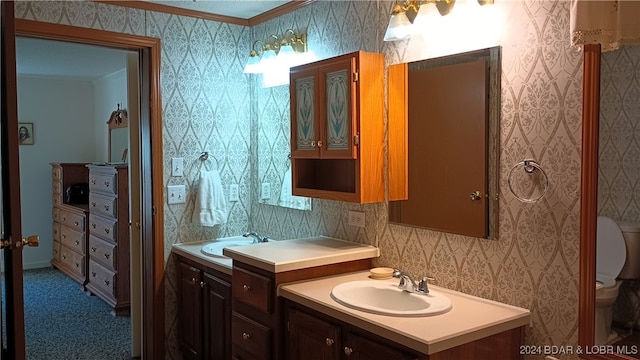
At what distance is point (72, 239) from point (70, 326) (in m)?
1.74

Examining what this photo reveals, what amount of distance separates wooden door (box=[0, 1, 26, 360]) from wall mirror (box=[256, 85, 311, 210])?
1579 mm

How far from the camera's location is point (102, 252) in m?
5.09

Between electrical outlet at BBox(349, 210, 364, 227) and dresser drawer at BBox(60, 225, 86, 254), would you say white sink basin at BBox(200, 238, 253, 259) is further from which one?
dresser drawer at BBox(60, 225, 86, 254)

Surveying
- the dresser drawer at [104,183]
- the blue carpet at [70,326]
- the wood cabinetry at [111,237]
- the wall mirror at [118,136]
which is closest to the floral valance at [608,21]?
the blue carpet at [70,326]

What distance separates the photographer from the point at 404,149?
2531 millimetres

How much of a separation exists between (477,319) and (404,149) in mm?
908

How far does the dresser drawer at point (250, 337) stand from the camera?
2.47 meters

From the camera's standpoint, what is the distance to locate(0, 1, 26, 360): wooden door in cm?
202

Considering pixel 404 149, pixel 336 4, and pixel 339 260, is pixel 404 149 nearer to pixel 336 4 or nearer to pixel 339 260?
pixel 339 260

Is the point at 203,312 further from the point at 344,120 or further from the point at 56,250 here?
the point at 56,250

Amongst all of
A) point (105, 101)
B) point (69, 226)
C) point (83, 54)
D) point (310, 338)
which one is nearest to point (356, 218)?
point (310, 338)

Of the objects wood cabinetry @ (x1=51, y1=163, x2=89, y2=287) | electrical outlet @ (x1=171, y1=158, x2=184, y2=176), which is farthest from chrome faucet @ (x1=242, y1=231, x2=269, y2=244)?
wood cabinetry @ (x1=51, y1=163, x2=89, y2=287)

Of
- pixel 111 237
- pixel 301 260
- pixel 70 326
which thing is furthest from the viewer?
pixel 111 237

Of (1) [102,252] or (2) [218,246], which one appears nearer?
(2) [218,246]
